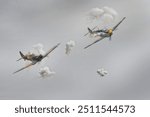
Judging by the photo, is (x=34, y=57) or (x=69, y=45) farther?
(x=69, y=45)

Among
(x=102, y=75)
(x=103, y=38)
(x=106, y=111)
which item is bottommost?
(x=106, y=111)

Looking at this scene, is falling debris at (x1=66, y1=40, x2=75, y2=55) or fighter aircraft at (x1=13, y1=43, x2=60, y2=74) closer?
fighter aircraft at (x1=13, y1=43, x2=60, y2=74)

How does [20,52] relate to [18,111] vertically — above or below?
above

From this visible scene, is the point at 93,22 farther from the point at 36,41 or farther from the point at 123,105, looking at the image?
the point at 123,105

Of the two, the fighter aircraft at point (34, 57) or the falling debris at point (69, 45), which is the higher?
the falling debris at point (69, 45)

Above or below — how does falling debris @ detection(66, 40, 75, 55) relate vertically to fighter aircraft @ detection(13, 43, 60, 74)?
above

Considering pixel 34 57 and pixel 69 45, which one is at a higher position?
pixel 69 45

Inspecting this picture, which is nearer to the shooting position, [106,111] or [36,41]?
[106,111]

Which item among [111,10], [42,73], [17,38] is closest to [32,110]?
[42,73]

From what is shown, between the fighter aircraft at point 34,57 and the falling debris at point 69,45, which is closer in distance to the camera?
the fighter aircraft at point 34,57
